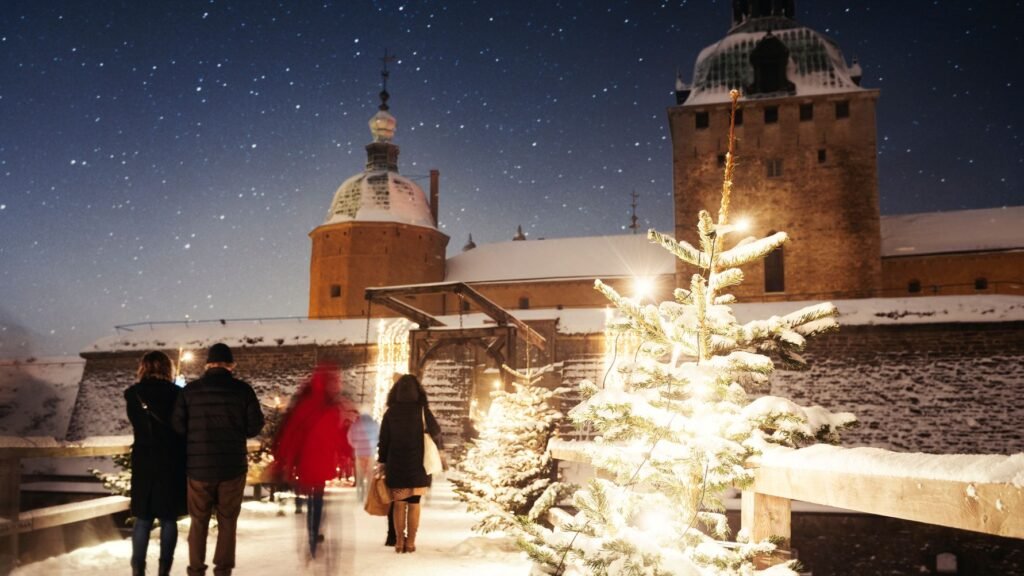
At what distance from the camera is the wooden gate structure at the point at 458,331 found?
1223 cm

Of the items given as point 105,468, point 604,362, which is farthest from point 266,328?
point 604,362

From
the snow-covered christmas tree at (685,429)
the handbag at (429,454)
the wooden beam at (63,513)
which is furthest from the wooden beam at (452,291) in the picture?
the snow-covered christmas tree at (685,429)

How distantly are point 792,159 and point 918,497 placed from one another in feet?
92.4

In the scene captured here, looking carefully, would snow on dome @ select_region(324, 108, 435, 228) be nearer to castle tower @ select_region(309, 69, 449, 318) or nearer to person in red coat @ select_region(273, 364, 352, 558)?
castle tower @ select_region(309, 69, 449, 318)

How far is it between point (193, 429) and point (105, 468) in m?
23.6

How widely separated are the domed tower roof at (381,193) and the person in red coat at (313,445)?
1141 inches

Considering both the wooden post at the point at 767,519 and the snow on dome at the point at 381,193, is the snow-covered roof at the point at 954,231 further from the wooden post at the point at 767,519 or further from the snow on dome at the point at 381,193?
the wooden post at the point at 767,519

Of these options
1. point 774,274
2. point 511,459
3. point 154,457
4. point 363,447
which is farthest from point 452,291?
point 774,274

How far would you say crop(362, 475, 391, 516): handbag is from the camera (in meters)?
7.18

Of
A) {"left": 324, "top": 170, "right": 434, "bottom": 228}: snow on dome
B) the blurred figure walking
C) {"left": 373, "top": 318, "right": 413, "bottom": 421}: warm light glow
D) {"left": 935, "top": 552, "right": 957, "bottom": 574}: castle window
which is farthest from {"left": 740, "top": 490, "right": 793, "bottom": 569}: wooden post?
{"left": 324, "top": 170, "right": 434, "bottom": 228}: snow on dome

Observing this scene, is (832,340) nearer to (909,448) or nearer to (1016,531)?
(909,448)

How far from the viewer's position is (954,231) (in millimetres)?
30328

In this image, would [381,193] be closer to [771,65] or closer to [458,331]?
[771,65]

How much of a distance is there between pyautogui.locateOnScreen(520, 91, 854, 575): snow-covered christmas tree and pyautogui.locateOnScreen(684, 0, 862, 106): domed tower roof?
2721cm
